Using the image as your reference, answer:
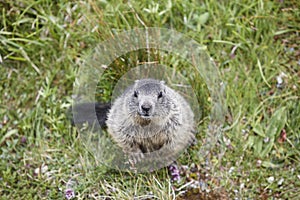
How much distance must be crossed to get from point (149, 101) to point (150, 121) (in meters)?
0.29

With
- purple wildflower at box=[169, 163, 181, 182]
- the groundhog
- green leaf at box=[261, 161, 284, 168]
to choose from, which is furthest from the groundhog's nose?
green leaf at box=[261, 161, 284, 168]

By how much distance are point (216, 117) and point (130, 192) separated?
3.54 ft

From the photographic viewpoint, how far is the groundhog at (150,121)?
3709 mm

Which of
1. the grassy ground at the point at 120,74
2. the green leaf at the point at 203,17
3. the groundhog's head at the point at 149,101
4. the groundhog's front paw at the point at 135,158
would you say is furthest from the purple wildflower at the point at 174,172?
the green leaf at the point at 203,17

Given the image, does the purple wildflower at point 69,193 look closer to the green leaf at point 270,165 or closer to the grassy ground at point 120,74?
the grassy ground at point 120,74

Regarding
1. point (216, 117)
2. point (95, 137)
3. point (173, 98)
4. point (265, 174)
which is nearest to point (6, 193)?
point (95, 137)

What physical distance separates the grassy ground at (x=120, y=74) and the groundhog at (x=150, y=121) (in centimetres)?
23

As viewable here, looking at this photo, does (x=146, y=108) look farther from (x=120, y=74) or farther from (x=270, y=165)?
(x=270, y=165)

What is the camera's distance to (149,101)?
3.63m

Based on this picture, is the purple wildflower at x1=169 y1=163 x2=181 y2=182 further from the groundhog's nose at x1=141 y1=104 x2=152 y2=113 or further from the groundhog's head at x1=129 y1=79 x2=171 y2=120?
the groundhog's nose at x1=141 y1=104 x2=152 y2=113

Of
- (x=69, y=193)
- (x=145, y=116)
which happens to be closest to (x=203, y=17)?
(x=145, y=116)

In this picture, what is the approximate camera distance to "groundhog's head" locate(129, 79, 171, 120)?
363 cm

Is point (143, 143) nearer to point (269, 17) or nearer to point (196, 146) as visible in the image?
point (196, 146)

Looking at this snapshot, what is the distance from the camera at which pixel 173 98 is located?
13.1 feet
